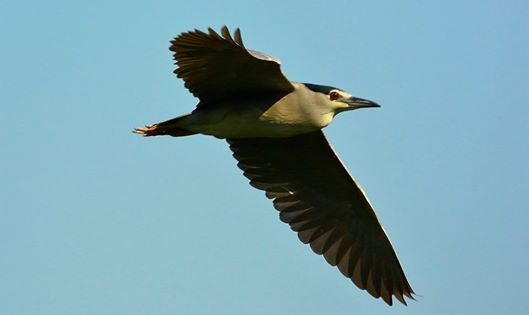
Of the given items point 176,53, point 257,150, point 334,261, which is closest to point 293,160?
point 257,150

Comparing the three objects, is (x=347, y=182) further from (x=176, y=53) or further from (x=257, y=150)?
(x=176, y=53)

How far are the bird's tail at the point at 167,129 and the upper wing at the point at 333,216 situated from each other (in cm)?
126

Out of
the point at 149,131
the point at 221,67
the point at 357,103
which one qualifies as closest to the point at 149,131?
the point at 149,131

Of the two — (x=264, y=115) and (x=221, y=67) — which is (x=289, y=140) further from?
(x=221, y=67)

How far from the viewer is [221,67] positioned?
11398 millimetres

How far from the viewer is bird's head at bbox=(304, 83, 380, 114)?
11.9 metres

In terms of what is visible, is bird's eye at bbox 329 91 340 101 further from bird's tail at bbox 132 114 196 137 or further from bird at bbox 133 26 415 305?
bird's tail at bbox 132 114 196 137

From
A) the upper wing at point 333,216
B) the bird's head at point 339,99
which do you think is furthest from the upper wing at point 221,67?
the upper wing at point 333,216

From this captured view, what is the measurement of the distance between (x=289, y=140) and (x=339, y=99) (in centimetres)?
118

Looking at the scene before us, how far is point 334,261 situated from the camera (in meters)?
13.7

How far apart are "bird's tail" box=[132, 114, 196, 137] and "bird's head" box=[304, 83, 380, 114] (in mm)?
1383

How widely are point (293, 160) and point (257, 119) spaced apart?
1.57m

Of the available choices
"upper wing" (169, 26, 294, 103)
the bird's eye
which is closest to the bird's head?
the bird's eye

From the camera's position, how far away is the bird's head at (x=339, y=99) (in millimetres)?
11906
